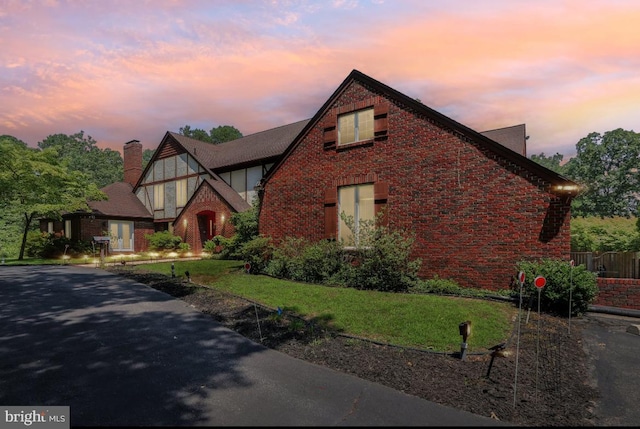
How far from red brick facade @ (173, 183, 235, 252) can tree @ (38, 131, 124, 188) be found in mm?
40229

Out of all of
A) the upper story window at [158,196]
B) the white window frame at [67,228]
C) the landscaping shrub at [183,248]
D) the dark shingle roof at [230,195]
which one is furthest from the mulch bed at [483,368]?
the white window frame at [67,228]

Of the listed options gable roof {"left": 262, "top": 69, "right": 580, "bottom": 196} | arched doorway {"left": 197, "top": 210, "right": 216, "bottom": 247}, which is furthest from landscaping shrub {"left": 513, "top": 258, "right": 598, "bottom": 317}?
arched doorway {"left": 197, "top": 210, "right": 216, "bottom": 247}

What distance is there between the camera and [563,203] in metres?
8.92

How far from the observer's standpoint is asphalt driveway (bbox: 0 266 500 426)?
12.8 ft

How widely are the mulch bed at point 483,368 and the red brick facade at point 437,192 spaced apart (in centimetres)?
231

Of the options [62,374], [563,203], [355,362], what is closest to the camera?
[62,374]

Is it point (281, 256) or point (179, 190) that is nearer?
point (281, 256)

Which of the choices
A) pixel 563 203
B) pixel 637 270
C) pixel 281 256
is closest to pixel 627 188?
pixel 637 270

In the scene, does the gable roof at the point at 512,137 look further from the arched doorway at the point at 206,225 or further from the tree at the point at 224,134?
the tree at the point at 224,134

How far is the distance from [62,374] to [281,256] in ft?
27.7

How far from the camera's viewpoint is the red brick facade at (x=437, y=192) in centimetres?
934

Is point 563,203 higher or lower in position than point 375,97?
lower

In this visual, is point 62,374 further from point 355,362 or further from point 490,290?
point 490,290

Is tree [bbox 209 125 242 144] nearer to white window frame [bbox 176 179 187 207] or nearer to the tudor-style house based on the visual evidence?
white window frame [bbox 176 179 187 207]
